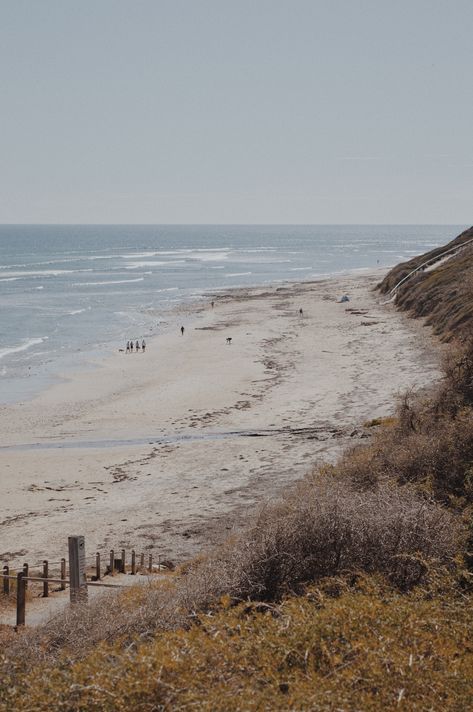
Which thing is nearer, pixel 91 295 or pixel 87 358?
pixel 87 358

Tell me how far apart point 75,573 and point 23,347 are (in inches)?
1664

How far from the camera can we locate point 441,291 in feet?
181

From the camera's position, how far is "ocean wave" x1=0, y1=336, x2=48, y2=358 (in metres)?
49.9

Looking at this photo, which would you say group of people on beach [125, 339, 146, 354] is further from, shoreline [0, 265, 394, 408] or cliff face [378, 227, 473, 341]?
cliff face [378, 227, 473, 341]

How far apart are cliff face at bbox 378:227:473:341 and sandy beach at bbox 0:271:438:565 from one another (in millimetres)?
1849

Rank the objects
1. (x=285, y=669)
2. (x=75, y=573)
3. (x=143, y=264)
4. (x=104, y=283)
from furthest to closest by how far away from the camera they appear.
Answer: (x=143, y=264) → (x=104, y=283) → (x=75, y=573) → (x=285, y=669)

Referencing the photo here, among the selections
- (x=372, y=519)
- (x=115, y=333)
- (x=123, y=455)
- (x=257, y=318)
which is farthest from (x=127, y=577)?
(x=257, y=318)

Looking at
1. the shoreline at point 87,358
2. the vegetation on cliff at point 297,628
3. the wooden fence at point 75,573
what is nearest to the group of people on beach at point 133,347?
the shoreline at point 87,358

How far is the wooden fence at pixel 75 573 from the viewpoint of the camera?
1150 cm

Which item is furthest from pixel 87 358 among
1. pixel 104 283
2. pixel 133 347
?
pixel 104 283

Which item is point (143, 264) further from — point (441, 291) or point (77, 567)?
point (77, 567)

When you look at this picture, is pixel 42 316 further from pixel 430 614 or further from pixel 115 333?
pixel 430 614

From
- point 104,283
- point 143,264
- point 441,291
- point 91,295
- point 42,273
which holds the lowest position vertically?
point 91,295

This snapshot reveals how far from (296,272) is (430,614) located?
111 m
